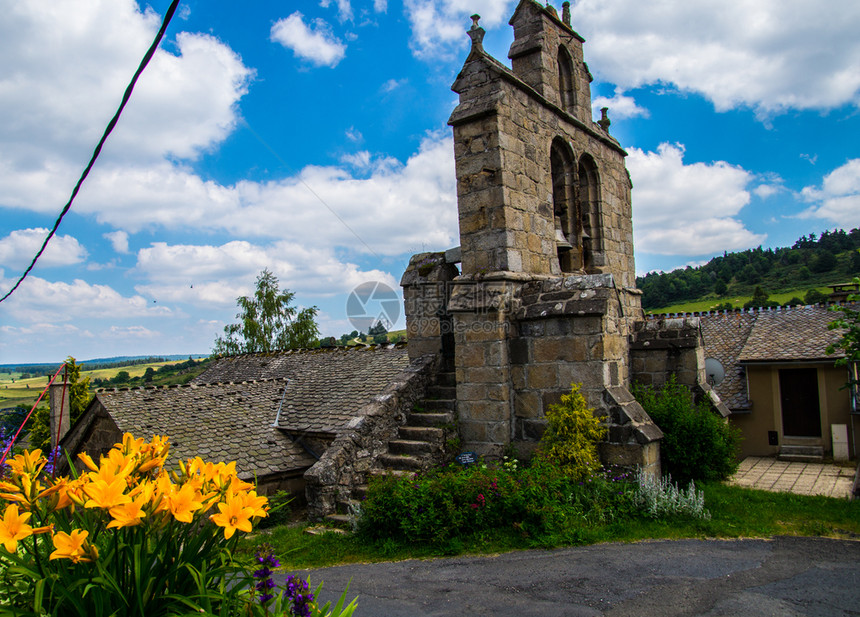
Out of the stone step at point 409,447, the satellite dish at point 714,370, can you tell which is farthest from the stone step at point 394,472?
the satellite dish at point 714,370

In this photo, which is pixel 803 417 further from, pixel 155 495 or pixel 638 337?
pixel 155 495

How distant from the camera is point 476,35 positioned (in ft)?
25.8

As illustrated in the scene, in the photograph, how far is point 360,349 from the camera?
14.2 meters

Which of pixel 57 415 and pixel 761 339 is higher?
pixel 761 339

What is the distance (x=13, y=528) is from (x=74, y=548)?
230 mm

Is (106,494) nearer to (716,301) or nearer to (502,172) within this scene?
(502,172)

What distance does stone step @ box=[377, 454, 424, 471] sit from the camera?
7.41 m

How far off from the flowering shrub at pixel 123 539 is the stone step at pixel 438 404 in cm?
595

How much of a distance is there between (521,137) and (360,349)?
311 inches

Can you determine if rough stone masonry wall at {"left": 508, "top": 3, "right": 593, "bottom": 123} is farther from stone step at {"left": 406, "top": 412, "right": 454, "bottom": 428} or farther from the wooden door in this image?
the wooden door

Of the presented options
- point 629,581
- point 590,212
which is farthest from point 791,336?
point 629,581

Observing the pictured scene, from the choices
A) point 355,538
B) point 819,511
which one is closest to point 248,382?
point 355,538

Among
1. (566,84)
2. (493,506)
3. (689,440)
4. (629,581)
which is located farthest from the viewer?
(566,84)

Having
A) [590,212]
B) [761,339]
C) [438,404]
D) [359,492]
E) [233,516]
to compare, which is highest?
[590,212]
